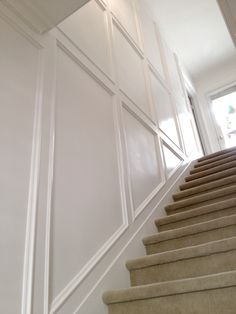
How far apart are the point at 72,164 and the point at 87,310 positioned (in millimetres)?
876

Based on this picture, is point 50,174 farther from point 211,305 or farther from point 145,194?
point 145,194

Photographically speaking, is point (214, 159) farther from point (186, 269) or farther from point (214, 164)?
point (186, 269)

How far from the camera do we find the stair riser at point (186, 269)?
182 cm

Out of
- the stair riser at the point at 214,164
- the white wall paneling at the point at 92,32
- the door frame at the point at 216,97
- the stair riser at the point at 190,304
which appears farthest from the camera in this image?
the door frame at the point at 216,97

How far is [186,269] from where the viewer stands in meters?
1.93

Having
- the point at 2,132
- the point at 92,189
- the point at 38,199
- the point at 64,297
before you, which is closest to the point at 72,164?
the point at 92,189

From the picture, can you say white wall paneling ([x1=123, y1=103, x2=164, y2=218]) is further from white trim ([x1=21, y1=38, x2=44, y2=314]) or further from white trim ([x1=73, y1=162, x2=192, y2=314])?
white trim ([x1=21, y1=38, x2=44, y2=314])

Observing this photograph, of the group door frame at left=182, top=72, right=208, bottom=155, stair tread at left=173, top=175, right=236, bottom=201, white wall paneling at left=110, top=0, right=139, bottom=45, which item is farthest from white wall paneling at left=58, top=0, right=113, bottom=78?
door frame at left=182, top=72, right=208, bottom=155

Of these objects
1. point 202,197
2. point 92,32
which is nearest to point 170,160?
point 202,197

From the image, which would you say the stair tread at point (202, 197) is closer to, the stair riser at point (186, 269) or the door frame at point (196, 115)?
the stair riser at point (186, 269)

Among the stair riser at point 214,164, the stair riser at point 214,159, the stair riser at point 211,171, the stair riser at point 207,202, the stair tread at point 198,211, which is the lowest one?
the stair tread at point 198,211

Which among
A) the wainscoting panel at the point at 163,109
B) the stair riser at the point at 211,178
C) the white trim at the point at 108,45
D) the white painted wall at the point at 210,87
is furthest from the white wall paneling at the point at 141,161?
the white painted wall at the point at 210,87

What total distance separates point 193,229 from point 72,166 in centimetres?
103

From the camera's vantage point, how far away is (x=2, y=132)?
1.54 meters
